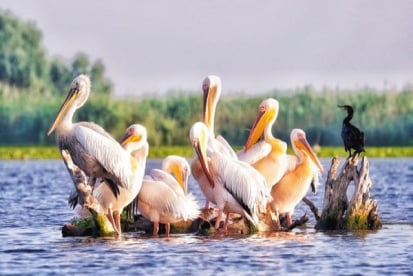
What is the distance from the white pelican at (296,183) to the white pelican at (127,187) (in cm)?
149

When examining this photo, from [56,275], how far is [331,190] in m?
3.74

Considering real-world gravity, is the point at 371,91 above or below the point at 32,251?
above

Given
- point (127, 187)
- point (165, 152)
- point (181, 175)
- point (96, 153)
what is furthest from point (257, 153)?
point (165, 152)

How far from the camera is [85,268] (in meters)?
12.5

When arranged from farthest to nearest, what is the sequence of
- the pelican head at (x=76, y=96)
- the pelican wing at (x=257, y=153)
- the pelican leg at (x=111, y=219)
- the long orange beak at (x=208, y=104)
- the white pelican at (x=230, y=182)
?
the long orange beak at (x=208, y=104), the pelican wing at (x=257, y=153), the pelican head at (x=76, y=96), the pelican leg at (x=111, y=219), the white pelican at (x=230, y=182)

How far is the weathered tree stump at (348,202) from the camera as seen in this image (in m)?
14.6

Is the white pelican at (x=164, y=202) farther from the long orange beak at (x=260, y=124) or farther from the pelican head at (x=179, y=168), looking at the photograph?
the long orange beak at (x=260, y=124)

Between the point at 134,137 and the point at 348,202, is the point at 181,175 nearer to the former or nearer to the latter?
the point at 134,137

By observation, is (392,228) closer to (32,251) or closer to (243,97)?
(32,251)

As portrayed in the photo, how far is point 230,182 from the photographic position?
1438 cm

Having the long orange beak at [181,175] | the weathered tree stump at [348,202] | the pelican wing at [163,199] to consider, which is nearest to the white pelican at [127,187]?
the pelican wing at [163,199]

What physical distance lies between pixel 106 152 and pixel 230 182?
4.17 ft

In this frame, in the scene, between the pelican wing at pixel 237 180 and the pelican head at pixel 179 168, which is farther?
the pelican head at pixel 179 168

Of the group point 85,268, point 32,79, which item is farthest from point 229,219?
point 32,79
